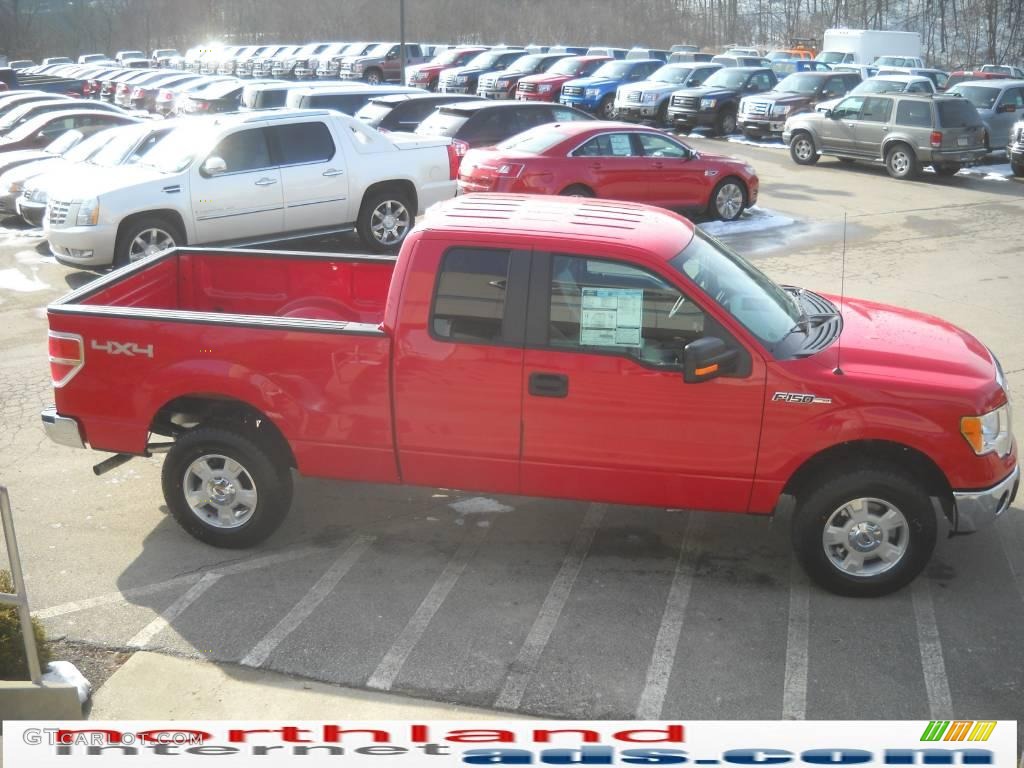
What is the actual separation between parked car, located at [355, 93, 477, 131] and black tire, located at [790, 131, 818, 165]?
290 inches

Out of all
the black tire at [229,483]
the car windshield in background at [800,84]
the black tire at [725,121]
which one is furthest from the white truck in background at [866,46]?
the black tire at [229,483]

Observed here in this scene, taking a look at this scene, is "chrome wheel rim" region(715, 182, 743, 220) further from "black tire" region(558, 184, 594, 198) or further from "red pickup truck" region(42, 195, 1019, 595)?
"red pickup truck" region(42, 195, 1019, 595)

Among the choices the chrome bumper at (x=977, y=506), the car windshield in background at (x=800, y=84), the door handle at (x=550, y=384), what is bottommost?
the chrome bumper at (x=977, y=506)

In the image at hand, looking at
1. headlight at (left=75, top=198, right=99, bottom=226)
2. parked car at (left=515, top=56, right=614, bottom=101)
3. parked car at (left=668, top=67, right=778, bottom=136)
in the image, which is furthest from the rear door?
parked car at (left=515, top=56, right=614, bottom=101)

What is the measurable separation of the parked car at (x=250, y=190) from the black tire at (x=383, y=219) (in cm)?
1

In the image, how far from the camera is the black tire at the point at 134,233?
42.3ft

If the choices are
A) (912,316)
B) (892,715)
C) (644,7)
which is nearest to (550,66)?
(912,316)

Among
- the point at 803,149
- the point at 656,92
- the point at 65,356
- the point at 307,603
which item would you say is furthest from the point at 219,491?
the point at 656,92

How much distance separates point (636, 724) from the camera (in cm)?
470

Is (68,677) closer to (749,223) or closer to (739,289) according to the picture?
(739,289)

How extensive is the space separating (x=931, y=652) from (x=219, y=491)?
12.7 ft

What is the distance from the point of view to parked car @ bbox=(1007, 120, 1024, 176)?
829 inches

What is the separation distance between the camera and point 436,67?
38.8 m

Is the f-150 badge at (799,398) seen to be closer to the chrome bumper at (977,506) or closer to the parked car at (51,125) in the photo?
the chrome bumper at (977,506)
